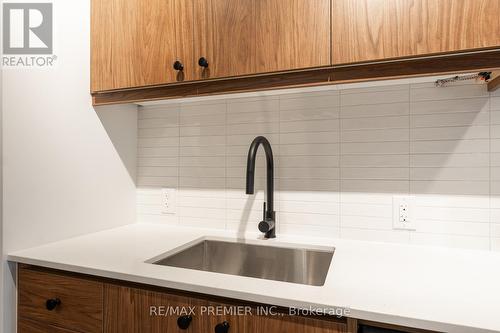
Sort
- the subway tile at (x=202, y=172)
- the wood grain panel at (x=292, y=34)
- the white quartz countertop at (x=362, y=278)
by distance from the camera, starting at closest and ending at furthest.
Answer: the white quartz countertop at (x=362, y=278) < the wood grain panel at (x=292, y=34) < the subway tile at (x=202, y=172)

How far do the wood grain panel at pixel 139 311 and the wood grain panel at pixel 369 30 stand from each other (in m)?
0.82

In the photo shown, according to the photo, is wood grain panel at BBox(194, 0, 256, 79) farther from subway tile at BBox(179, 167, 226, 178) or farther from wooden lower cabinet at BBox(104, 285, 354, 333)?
wooden lower cabinet at BBox(104, 285, 354, 333)

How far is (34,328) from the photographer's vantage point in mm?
1013

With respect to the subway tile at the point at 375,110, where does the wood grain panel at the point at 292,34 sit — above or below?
above

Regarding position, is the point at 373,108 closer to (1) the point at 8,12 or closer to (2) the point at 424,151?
(2) the point at 424,151

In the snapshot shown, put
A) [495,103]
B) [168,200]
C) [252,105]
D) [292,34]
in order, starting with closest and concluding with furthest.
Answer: [292,34]
[495,103]
[252,105]
[168,200]

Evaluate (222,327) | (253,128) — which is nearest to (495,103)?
(253,128)

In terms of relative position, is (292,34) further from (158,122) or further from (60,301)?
(60,301)

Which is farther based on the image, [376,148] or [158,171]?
[158,171]

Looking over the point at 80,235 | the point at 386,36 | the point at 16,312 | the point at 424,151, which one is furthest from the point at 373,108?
the point at 16,312

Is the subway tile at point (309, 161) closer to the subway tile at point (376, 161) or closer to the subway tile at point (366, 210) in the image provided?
the subway tile at point (376, 161)

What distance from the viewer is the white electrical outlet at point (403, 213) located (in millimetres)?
1153

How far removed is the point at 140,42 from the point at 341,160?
894 millimetres

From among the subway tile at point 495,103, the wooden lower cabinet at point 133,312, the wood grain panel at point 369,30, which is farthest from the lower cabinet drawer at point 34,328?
the subway tile at point 495,103
